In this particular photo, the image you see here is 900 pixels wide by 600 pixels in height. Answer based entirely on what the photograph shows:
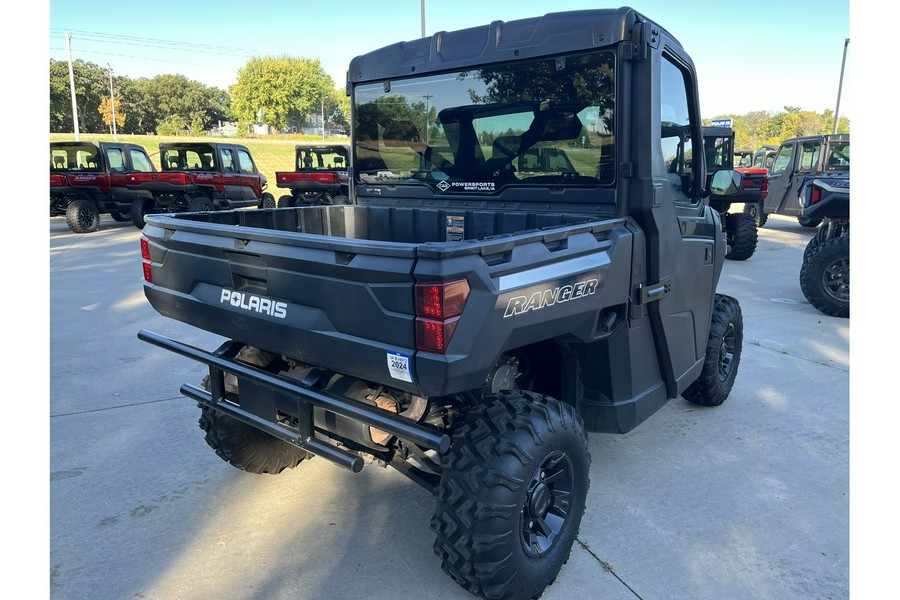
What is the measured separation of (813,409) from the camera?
175 inches

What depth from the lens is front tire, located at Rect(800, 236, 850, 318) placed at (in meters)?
7.02

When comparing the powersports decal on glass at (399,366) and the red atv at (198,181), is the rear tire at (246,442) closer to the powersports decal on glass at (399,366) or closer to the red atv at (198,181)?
the powersports decal on glass at (399,366)

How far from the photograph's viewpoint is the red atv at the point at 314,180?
16.8m

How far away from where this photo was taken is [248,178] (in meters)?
16.4

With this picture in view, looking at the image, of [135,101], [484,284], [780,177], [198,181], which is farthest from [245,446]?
[135,101]

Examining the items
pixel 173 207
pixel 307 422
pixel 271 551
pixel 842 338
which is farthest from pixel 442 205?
pixel 173 207

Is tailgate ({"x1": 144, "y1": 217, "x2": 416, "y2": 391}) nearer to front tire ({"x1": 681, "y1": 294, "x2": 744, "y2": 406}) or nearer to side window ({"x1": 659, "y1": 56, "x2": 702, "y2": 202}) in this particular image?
side window ({"x1": 659, "y1": 56, "x2": 702, "y2": 202})

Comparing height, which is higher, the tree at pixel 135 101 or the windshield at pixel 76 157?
the tree at pixel 135 101

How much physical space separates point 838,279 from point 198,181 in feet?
45.2

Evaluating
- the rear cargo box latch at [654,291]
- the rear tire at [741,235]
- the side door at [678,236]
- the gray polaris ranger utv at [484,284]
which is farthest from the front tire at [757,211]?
the rear cargo box latch at [654,291]

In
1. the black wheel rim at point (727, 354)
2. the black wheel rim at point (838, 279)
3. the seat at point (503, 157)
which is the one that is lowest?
the black wheel rim at point (727, 354)

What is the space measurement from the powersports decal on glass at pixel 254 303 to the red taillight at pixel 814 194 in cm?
711

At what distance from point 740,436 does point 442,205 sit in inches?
96.6

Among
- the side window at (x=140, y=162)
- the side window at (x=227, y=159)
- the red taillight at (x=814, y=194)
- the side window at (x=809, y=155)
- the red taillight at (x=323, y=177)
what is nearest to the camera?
the red taillight at (x=814, y=194)
